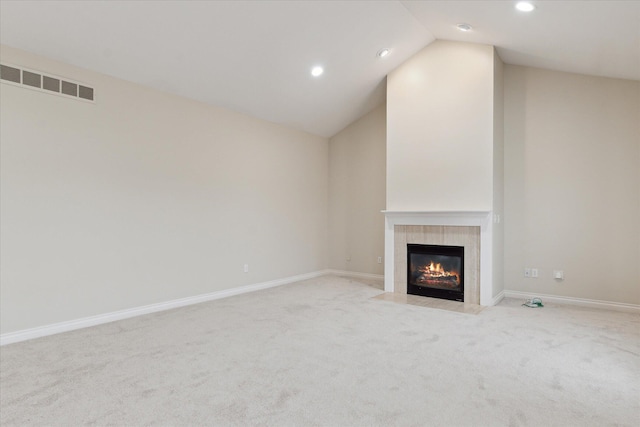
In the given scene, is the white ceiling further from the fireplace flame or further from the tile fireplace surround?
the fireplace flame

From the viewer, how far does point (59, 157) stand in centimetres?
355

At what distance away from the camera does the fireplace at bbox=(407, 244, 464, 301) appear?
4805 mm

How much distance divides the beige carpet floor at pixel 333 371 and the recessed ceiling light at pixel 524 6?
313cm

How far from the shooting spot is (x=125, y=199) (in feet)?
13.4

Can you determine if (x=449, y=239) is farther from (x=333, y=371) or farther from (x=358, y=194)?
(x=333, y=371)

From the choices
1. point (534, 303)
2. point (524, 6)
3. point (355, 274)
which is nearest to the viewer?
point (524, 6)

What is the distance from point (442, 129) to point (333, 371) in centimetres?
368

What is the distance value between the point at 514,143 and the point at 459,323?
2.82 meters

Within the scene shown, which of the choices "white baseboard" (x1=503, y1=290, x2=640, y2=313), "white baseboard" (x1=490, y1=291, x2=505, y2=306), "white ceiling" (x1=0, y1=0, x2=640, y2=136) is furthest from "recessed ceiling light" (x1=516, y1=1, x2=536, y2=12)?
"white baseboard" (x1=503, y1=290, x2=640, y2=313)

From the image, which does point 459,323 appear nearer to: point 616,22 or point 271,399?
point 271,399

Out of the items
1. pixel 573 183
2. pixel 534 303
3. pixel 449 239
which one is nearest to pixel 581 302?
pixel 534 303

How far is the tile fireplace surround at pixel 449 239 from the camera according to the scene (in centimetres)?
454

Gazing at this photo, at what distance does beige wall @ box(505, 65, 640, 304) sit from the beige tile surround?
751 millimetres

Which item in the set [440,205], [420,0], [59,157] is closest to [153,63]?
[59,157]
